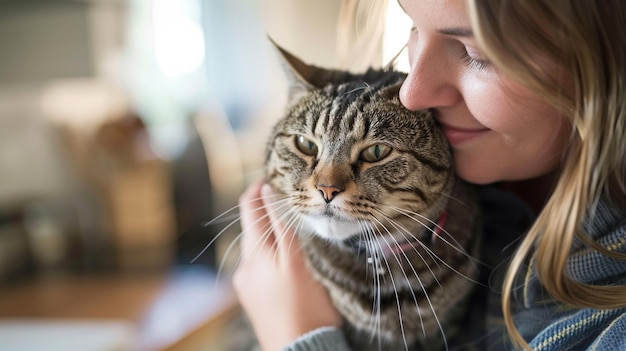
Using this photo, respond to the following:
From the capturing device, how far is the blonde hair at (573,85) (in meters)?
0.52

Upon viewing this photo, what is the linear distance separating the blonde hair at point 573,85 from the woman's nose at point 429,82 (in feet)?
0.28

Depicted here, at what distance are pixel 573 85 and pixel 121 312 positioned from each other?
4.96ft

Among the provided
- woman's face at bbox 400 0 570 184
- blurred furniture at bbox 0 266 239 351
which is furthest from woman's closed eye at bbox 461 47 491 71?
blurred furniture at bbox 0 266 239 351

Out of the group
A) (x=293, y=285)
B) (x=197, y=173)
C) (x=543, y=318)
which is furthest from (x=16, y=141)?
(x=543, y=318)

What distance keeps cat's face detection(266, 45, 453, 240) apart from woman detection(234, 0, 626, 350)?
0.15 feet

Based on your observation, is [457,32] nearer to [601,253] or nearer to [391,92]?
[391,92]

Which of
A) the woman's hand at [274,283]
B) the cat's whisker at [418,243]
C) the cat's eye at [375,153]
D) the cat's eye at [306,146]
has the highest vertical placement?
the cat's eye at [375,153]

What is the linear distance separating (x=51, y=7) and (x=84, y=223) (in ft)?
2.97

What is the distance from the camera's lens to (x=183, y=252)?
2057mm

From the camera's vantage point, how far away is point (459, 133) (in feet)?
2.31

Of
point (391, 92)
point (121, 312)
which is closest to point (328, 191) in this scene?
point (391, 92)

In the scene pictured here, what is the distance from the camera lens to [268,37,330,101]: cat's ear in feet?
2.65

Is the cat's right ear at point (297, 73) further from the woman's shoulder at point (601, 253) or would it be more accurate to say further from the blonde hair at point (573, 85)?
the woman's shoulder at point (601, 253)

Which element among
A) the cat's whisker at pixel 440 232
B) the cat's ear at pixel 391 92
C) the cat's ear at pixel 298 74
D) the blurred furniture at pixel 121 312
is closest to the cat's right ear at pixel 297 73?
the cat's ear at pixel 298 74
